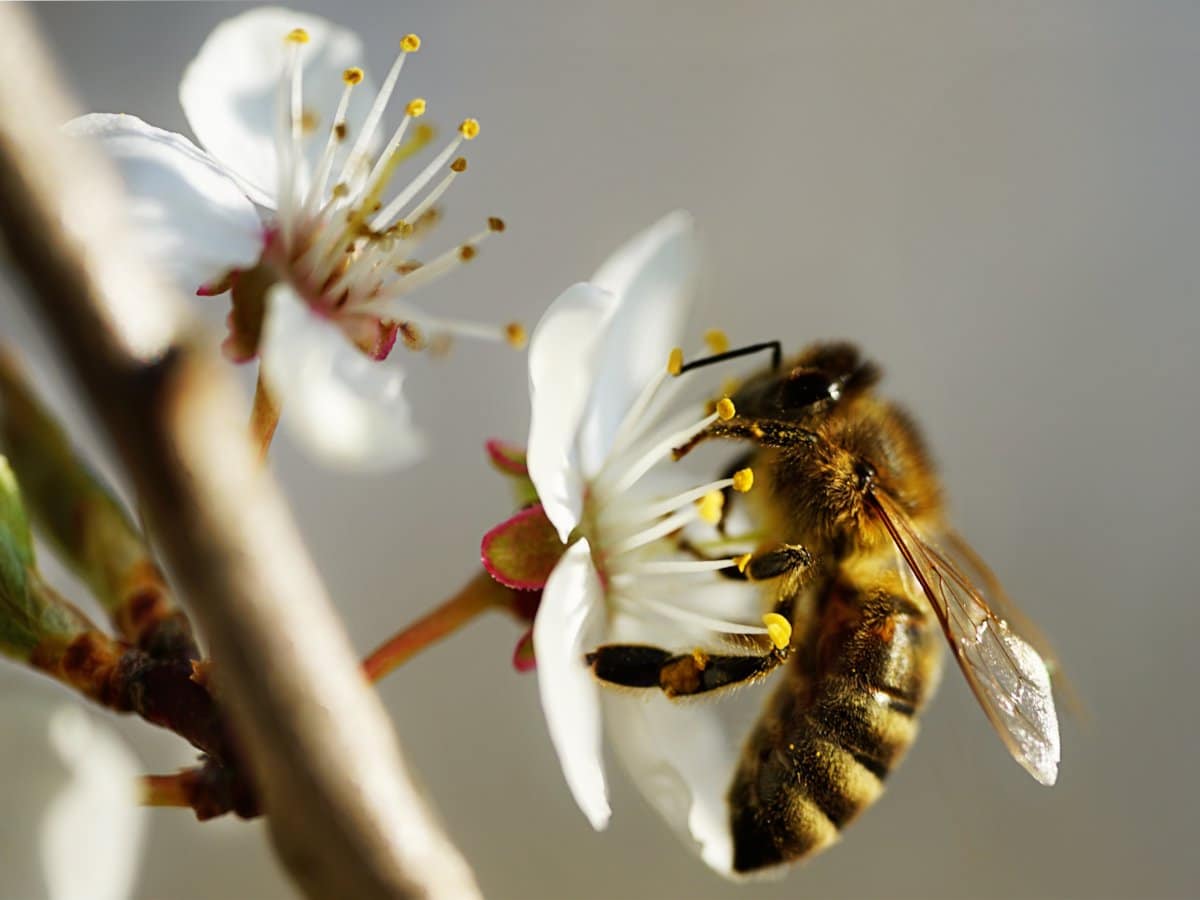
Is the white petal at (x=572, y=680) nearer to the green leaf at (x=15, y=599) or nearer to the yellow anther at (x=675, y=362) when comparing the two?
the yellow anther at (x=675, y=362)

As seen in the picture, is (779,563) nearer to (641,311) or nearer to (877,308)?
(641,311)

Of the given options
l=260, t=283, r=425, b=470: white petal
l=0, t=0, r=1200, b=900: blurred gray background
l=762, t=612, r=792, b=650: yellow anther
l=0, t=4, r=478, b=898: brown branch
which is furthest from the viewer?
l=0, t=0, r=1200, b=900: blurred gray background

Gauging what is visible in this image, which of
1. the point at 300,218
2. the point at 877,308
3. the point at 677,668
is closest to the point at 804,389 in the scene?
the point at 677,668

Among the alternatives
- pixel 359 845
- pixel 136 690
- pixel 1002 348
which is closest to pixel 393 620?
pixel 1002 348

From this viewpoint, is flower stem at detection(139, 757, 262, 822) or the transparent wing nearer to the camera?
flower stem at detection(139, 757, 262, 822)

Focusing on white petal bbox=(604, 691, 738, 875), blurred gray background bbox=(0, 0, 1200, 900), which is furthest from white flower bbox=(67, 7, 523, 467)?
blurred gray background bbox=(0, 0, 1200, 900)

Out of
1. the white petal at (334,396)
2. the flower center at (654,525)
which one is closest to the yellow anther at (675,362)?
the flower center at (654,525)

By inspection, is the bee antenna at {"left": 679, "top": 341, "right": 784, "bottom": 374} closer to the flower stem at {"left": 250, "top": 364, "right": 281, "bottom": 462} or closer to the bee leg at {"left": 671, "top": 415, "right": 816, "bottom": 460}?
the bee leg at {"left": 671, "top": 415, "right": 816, "bottom": 460}

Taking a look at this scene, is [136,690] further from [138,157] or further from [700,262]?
[700,262]

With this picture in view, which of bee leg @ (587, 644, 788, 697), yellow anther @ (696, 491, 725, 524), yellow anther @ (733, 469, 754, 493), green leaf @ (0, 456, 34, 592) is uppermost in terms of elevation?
green leaf @ (0, 456, 34, 592)
